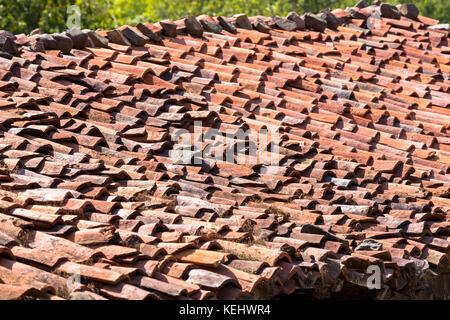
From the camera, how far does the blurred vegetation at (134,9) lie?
2116 centimetres

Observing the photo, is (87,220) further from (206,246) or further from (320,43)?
(320,43)

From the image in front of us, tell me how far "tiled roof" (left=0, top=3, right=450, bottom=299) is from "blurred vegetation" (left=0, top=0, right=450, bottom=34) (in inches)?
502

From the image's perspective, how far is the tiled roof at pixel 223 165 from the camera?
3.99 metres

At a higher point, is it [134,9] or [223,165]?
[223,165]

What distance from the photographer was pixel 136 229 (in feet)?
14.3

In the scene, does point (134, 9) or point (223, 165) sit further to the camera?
point (134, 9)

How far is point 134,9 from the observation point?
34.3 meters

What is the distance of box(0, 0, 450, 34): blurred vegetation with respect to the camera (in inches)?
833

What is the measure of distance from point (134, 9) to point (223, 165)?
97.2 ft

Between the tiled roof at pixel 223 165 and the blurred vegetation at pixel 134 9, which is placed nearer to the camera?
the tiled roof at pixel 223 165

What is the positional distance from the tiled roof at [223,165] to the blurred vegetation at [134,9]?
1274 cm

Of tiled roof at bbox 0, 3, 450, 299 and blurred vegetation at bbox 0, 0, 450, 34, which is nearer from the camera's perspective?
tiled roof at bbox 0, 3, 450, 299
